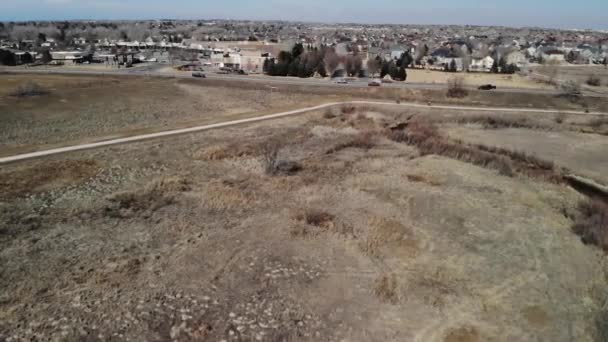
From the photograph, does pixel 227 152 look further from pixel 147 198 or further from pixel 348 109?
pixel 348 109

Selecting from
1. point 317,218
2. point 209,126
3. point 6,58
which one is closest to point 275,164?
point 317,218

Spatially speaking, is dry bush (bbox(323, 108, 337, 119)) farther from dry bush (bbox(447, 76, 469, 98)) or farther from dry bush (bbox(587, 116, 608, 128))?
dry bush (bbox(587, 116, 608, 128))

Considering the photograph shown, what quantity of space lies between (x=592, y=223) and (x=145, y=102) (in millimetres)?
36343

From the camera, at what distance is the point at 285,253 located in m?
Answer: 14.0

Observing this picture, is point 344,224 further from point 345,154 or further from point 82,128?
point 82,128

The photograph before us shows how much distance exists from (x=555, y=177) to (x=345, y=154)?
429 inches

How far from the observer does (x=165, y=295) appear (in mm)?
11562

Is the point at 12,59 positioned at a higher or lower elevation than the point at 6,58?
lower

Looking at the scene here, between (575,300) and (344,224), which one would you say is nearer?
(575,300)

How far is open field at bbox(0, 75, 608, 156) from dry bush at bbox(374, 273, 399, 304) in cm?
1931

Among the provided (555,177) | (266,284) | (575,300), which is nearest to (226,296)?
(266,284)

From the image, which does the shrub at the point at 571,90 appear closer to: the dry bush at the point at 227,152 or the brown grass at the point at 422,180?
the brown grass at the point at 422,180

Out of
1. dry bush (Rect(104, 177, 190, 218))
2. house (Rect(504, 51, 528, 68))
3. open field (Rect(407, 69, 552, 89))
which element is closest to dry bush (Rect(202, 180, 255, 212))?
dry bush (Rect(104, 177, 190, 218))

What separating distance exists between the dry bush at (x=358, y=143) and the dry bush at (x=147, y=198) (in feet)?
31.8
